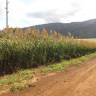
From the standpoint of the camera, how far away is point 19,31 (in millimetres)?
22172

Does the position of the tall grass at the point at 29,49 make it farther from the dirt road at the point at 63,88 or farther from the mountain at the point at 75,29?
the mountain at the point at 75,29

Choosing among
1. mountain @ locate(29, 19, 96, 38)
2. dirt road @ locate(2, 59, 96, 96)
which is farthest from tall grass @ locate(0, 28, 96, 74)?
mountain @ locate(29, 19, 96, 38)

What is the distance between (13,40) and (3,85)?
658cm

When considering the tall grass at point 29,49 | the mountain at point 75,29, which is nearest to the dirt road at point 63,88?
the tall grass at point 29,49

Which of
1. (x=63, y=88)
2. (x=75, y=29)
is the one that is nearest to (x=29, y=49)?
(x=63, y=88)

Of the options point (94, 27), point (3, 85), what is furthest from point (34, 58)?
point (94, 27)

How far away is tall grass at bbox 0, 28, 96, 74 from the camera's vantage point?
739 inches

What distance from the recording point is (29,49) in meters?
21.2

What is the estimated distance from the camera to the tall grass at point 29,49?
18.8 meters

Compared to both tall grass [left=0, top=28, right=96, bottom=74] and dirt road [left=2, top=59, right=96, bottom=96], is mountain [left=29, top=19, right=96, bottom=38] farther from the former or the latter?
dirt road [left=2, top=59, right=96, bottom=96]

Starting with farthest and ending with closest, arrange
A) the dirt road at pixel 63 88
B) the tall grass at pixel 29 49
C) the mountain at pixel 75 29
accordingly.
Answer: the mountain at pixel 75 29
the tall grass at pixel 29 49
the dirt road at pixel 63 88

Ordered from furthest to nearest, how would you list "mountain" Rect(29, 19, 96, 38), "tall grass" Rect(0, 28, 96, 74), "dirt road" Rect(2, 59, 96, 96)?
"mountain" Rect(29, 19, 96, 38)
"tall grass" Rect(0, 28, 96, 74)
"dirt road" Rect(2, 59, 96, 96)

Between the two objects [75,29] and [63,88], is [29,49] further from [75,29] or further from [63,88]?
[75,29]

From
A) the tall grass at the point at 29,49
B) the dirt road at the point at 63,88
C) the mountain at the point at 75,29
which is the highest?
the mountain at the point at 75,29
